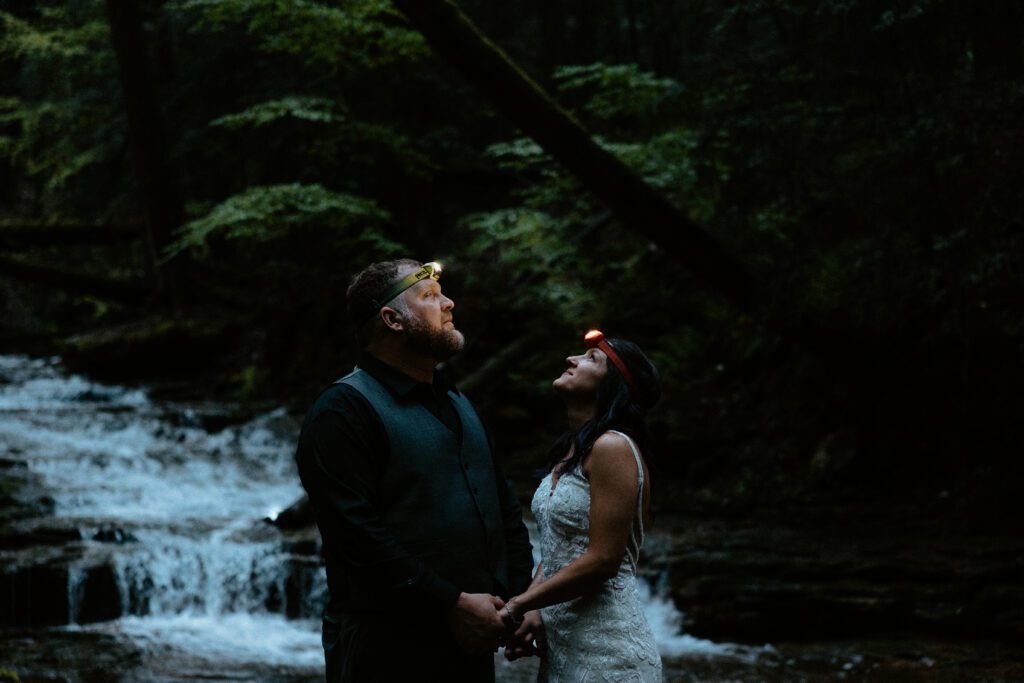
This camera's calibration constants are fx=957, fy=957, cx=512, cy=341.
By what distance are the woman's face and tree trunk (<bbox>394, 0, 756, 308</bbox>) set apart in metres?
5.50

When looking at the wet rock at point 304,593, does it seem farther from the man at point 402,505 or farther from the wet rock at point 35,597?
the man at point 402,505

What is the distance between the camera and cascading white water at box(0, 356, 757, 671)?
871 centimetres

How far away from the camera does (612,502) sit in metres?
3.14

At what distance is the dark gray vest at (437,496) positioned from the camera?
3092 mm

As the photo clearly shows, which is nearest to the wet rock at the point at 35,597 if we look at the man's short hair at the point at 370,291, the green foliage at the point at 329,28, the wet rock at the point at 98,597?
the wet rock at the point at 98,597

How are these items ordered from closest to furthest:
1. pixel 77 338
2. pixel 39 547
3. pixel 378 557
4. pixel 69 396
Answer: pixel 378 557
pixel 39 547
pixel 69 396
pixel 77 338

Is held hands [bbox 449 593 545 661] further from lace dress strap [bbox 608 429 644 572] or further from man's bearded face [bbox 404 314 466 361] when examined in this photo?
man's bearded face [bbox 404 314 466 361]

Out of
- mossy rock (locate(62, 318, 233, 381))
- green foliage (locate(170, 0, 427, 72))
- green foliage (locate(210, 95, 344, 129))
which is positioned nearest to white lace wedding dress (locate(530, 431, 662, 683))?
green foliage (locate(170, 0, 427, 72))

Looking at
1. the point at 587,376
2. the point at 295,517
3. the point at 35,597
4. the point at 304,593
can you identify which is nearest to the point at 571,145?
the point at 304,593

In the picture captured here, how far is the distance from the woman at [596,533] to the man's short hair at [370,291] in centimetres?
69

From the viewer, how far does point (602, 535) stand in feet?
10.3

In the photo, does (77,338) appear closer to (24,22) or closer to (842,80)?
(24,22)

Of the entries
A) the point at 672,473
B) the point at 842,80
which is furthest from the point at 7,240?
the point at 842,80

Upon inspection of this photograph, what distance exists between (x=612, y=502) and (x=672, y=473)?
29.2ft
